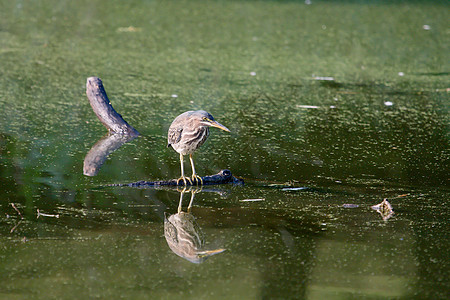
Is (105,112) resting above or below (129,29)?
above

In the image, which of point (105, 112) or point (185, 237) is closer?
point (185, 237)

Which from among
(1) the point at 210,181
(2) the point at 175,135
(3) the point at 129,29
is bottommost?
(3) the point at 129,29

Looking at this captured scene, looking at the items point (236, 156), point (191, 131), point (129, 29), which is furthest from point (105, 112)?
point (129, 29)


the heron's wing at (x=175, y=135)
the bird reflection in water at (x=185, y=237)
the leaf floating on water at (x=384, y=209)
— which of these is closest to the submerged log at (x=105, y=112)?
the heron's wing at (x=175, y=135)

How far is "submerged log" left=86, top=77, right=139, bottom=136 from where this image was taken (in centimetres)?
537

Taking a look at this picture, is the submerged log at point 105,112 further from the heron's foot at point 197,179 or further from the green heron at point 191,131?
the heron's foot at point 197,179

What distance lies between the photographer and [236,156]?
4953 mm

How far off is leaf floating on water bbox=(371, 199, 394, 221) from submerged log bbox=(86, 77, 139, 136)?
7.36 ft

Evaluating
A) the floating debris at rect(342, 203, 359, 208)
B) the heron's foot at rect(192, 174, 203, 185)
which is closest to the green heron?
the heron's foot at rect(192, 174, 203, 185)

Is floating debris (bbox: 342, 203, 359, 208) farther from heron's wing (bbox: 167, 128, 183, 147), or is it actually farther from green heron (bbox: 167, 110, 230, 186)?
heron's wing (bbox: 167, 128, 183, 147)

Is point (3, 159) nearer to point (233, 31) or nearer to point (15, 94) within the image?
point (15, 94)

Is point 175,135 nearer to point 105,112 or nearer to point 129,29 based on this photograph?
point 105,112

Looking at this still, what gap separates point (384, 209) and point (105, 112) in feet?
8.32

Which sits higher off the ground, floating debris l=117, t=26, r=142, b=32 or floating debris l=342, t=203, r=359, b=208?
floating debris l=342, t=203, r=359, b=208
